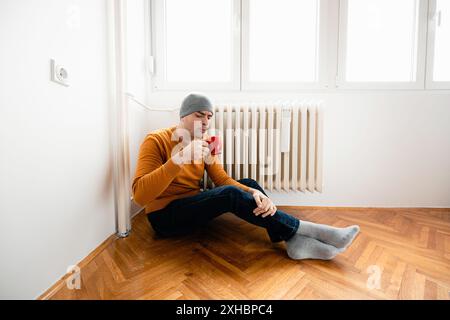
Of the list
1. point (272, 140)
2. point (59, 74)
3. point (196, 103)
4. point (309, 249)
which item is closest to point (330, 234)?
point (309, 249)

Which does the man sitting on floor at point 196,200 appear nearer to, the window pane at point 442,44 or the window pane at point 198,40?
the window pane at point 198,40

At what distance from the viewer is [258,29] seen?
1680mm

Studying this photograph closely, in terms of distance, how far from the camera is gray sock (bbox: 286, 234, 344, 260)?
956 mm

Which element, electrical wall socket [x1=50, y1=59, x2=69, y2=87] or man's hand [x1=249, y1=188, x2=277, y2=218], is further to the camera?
man's hand [x1=249, y1=188, x2=277, y2=218]

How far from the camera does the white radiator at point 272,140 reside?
1.50 metres

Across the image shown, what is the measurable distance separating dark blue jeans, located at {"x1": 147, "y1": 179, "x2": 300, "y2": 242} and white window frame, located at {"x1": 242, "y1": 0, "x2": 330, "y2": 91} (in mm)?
1020

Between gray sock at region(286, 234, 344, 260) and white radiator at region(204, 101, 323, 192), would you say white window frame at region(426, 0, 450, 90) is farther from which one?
gray sock at region(286, 234, 344, 260)

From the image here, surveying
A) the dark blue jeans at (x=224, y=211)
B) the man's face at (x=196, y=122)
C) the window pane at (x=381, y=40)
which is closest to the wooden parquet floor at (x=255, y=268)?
the dark blue jeans at (x=224, y=211)

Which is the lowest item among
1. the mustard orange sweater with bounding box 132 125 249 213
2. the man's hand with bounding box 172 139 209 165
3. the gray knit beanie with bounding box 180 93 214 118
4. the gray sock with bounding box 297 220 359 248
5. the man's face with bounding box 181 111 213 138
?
the gray sock with bounding box 297 220 359 248

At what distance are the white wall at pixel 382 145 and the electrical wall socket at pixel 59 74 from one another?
0.87m

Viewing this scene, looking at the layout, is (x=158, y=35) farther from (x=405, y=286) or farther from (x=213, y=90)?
(x=405, y=286)

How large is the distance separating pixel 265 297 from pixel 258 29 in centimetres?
175

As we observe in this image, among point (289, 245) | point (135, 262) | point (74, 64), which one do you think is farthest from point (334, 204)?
point (74, 64)

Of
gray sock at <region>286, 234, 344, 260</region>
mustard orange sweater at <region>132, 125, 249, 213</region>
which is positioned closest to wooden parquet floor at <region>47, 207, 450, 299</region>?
gray sock at <region>286, 234, 344, 260</region>
